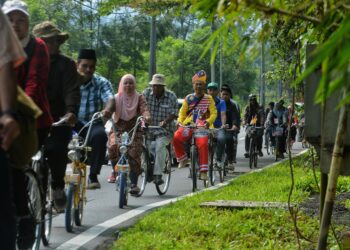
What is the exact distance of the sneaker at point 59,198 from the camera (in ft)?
21.4

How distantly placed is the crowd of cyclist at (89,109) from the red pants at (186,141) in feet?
0.05

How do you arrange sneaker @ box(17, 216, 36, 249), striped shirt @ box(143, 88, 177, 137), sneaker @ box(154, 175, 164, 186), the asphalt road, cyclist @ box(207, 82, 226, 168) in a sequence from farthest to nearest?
cyclist @ box(207, 82, 226, 168) → striped shirt @ box(143, 88, 177, 137) → sneaker @ box(154, 175, 164, 186) → the asphalt road → sneaker @ box(17, 216, 36, 249)

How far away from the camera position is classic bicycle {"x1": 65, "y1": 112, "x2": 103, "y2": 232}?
302 inches

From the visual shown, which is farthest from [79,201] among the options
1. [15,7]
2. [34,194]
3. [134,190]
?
[15,7]

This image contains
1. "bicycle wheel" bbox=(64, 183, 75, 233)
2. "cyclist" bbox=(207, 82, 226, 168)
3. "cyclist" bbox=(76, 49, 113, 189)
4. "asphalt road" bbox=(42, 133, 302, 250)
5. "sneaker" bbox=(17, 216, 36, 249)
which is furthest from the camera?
"cyclist" bbox=(207, 82, 226, 168)

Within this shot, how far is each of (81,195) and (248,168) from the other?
448 inches

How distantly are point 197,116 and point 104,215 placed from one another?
3987 mm

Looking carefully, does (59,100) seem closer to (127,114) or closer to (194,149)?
(127,114)

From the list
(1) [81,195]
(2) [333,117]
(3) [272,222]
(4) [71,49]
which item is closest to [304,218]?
(3) [272,222]

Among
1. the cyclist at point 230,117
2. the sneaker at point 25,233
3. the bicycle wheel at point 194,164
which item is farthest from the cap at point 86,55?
the cyclist at point 230,117

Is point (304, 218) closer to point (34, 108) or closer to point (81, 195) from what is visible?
point (81, 195)

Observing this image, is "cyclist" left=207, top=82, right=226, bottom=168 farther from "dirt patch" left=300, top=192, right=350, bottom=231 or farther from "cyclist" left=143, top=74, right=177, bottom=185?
"dirt patch" left=300, top=192, right=350, bottom=231

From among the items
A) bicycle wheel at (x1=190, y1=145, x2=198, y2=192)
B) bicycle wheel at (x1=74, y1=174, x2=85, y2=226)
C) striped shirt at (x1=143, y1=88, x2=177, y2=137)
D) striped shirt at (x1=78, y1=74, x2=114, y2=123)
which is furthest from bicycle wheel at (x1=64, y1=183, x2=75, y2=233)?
bicycle wheel at (x1=190, y1=145, x2=198, y2=192)

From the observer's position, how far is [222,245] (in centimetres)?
650
